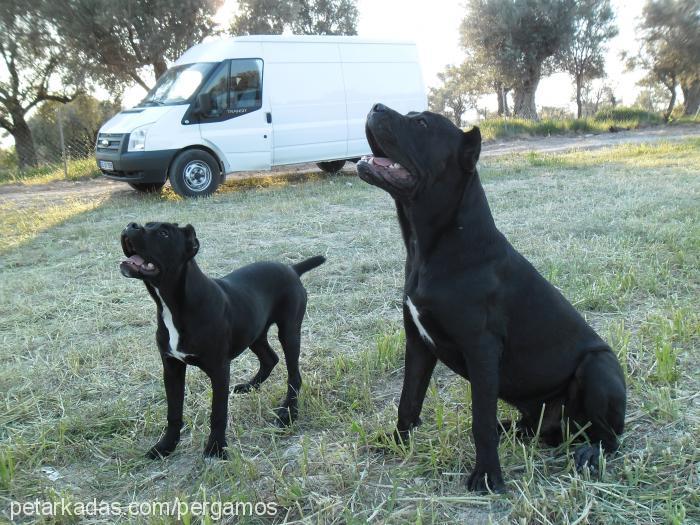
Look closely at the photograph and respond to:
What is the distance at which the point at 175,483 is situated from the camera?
9.12ft

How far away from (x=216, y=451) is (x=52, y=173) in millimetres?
16011

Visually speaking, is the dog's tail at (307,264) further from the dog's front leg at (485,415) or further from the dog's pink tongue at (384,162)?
the dog's front leg at (485,415)

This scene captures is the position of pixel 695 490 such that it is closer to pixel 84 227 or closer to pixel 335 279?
pixel 335 279

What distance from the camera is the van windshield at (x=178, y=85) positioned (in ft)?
37.3

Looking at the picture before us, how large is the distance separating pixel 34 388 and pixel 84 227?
5.42 m

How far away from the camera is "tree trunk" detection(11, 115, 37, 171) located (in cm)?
2004

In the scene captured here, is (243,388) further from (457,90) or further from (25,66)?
(457,90)

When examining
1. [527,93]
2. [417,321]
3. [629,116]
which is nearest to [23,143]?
[527,93]

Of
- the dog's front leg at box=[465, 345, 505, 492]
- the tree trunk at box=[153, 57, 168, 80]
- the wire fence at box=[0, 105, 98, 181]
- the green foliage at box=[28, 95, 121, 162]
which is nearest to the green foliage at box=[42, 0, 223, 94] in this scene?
the tree trunk at box=[153, 57, 168, 80]

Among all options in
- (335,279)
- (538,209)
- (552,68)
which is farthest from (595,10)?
(335,279)

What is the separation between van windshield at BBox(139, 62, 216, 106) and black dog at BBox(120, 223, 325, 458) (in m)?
8.99

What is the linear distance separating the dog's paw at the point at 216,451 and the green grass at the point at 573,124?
19979 mm

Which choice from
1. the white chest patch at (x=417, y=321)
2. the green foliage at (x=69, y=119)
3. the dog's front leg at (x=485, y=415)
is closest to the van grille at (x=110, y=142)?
the white chest patch at (x=417, y=321)

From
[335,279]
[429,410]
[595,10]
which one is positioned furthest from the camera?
[595,10]
